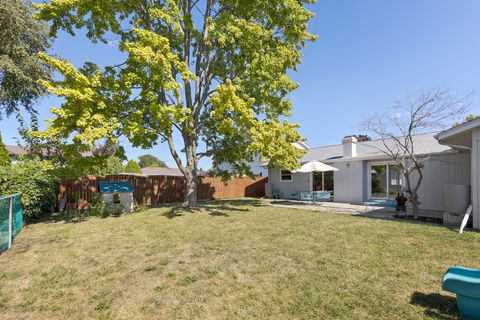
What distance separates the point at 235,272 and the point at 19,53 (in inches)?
739

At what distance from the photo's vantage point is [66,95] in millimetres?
8883

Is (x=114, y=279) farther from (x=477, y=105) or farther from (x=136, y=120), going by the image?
(x=477, y=105)

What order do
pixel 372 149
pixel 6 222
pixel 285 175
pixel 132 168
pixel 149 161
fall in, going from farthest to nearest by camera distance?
pixel 149 161 < pixel 132 168 < pixel 285 175 < pixel 372 149 < pixel 6 222

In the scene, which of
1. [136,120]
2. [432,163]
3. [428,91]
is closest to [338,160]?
[432,163]

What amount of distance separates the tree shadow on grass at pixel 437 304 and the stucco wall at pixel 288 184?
51.1ft

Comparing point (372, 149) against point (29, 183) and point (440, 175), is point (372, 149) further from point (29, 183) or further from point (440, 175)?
point (29, 183)

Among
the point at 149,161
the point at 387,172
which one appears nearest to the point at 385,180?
the point at 387,172

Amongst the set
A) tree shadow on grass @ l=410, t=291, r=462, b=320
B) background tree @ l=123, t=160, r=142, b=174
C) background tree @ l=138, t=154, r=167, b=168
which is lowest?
tree shadow on grass @ l=410, t=291, r=462, b=320

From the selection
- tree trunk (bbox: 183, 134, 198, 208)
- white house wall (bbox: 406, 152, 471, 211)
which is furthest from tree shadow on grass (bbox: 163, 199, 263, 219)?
white house wall (bbox: 406, 152, 471, 211)

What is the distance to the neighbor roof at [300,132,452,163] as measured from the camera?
13.4 meters

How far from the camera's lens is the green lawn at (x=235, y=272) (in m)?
3.46

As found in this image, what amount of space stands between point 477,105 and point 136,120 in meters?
13.9

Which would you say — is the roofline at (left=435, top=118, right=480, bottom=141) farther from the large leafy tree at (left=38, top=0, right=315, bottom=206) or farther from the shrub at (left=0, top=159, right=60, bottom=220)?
the shrub at (left=0, top=159, right=60, bottom=220)

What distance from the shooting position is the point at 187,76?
1059cm
